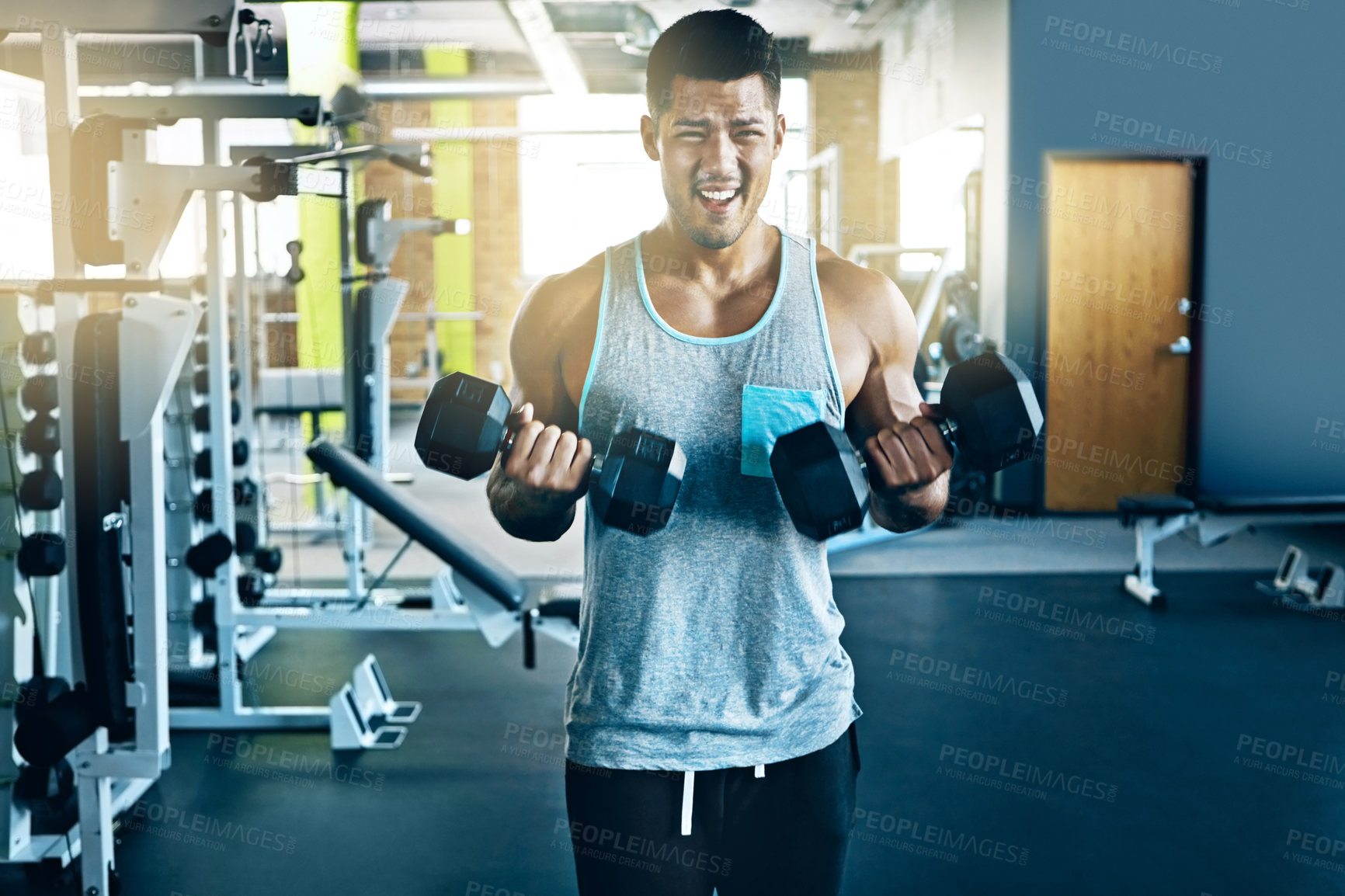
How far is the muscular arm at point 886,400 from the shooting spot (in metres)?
1.00

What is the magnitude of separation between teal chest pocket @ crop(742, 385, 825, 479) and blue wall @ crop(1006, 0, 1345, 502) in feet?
15.5

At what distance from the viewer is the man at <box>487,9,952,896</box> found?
38.3 inches

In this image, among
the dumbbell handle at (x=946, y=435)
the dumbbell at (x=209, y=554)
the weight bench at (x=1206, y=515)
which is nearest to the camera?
the dumbbell handle at (x=946, y=435)

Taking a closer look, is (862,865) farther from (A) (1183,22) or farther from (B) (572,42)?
(B) (572,42)

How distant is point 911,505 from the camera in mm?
1042

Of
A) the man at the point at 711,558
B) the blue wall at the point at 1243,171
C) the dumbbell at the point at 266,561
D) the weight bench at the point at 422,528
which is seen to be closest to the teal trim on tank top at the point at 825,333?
the man at the point at 711,558

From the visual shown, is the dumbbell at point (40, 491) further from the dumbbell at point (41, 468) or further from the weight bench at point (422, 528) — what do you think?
the weight bench at point (422, 528)

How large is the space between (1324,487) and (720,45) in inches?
211

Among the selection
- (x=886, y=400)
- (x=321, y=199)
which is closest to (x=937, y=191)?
(x=321, y=199)

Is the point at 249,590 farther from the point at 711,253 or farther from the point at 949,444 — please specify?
the point at 949,444

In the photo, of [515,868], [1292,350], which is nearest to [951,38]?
[1292,350]

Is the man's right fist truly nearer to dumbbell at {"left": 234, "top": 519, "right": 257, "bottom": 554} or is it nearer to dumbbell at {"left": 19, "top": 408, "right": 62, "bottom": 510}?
dumbbell at {"left": 19, "top": 408, "right": 62, "bottom": 510}

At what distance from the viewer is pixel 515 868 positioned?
2213 mm

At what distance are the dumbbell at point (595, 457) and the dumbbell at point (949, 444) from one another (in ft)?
0.32
